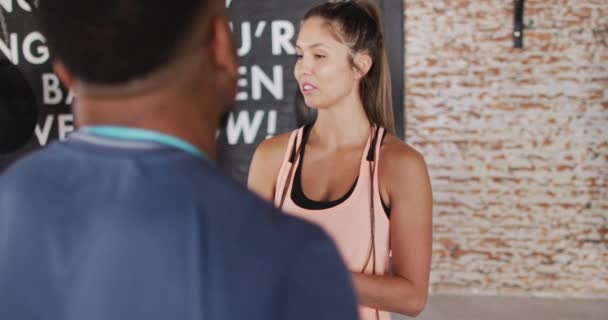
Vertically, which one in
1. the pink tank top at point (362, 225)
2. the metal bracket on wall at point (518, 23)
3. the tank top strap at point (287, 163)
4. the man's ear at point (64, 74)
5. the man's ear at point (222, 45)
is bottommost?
the pink tank top at point (362, 225)

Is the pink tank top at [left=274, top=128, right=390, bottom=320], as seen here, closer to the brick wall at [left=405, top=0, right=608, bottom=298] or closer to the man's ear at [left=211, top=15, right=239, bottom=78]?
the man's ear at [left=211, top=15, right=239, bottom=78]

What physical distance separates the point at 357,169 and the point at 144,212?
114 cm

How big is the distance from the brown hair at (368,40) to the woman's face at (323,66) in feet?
0.08

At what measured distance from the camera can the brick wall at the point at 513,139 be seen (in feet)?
12.5

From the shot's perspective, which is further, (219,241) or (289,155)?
(289,155)

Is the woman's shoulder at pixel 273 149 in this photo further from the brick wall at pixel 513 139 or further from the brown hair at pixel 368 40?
the brick wall at pixel 513 139

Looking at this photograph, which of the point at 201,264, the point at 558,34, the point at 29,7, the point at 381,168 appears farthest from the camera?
the point at 29,7

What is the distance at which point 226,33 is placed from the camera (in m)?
0.51

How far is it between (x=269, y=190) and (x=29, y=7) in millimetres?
3399

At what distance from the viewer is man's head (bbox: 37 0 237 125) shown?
45 cm

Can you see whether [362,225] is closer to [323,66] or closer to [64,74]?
[323,66]

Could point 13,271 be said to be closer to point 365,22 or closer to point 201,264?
point 201,264

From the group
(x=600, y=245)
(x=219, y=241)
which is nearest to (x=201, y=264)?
(x=219, y=241)

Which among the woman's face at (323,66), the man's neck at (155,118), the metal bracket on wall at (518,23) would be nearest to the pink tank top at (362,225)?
the woman's face at (323,66)
